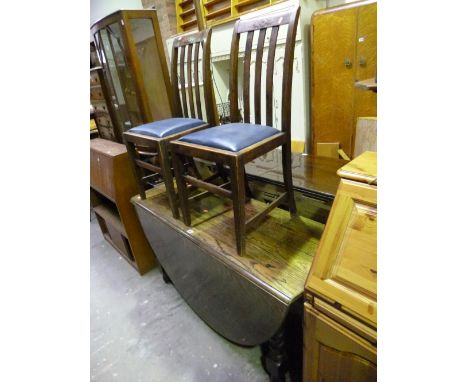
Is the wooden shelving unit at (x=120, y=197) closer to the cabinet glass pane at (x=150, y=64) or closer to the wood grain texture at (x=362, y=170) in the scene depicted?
the cabinet glass pane at (x=150, y=64)

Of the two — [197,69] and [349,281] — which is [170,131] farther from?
[349,281]

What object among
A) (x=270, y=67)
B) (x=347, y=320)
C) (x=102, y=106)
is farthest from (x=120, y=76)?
(x=347, y=320)

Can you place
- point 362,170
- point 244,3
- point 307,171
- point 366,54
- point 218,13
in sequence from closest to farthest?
point 362,170, point 307,171, point 366,54, point 244,3, point 218,13

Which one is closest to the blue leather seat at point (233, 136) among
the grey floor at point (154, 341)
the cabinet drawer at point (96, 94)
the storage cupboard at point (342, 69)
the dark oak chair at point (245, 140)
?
the dark oak chair at point (245, 140)

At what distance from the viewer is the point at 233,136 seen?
1065mm

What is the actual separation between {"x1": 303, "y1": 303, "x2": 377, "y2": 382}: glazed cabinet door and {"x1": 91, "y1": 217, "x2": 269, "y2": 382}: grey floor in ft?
1.82

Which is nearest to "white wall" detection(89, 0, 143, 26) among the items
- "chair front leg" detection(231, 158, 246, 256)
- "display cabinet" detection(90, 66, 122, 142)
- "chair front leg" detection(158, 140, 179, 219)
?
"display cabinet" detection(90, 66, 122, 142)

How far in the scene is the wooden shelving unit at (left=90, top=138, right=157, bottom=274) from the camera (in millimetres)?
1773

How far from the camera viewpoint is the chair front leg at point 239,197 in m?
0.97

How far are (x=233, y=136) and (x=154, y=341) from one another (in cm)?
123
